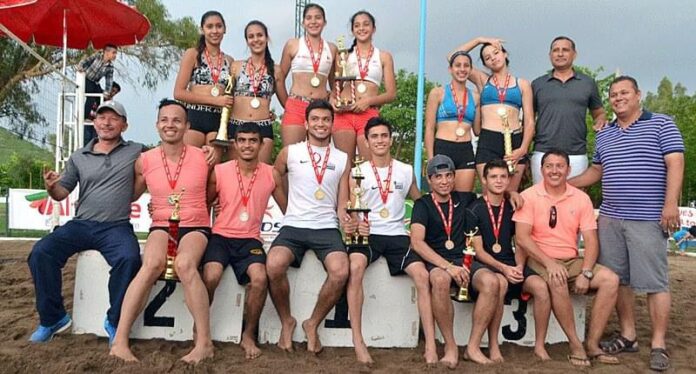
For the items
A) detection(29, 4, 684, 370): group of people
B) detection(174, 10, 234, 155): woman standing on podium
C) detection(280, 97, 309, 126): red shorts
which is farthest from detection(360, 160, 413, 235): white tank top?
detection(174, 10, 234, 155): woman standing on podium

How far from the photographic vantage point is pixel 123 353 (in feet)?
13.0

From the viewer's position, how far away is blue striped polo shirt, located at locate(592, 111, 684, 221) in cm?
448

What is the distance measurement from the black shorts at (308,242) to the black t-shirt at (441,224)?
0.63 m

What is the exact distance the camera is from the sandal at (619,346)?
4.64 metres

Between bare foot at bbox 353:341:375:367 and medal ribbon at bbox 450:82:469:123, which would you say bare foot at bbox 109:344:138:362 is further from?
medal ribbon at bbox 450:82:469:123

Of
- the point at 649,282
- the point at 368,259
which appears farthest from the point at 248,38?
the point at 649,282

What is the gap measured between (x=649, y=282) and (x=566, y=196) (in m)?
0.88

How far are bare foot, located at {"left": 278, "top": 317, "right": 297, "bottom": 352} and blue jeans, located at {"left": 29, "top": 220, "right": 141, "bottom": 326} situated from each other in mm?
1191

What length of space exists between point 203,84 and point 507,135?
2.82 meters

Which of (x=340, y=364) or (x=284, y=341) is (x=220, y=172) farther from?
(x=340, y=364)

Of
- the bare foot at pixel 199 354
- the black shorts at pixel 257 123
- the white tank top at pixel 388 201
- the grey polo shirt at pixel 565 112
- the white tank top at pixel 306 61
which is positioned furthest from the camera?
the white tank top at pixel 306 61

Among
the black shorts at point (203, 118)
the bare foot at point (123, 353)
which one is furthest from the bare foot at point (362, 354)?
the black shorts at point (203, 118)

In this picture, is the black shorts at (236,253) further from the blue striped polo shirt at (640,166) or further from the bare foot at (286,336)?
the blue striped polo shirt at (640,166)

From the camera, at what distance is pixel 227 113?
206 inches
